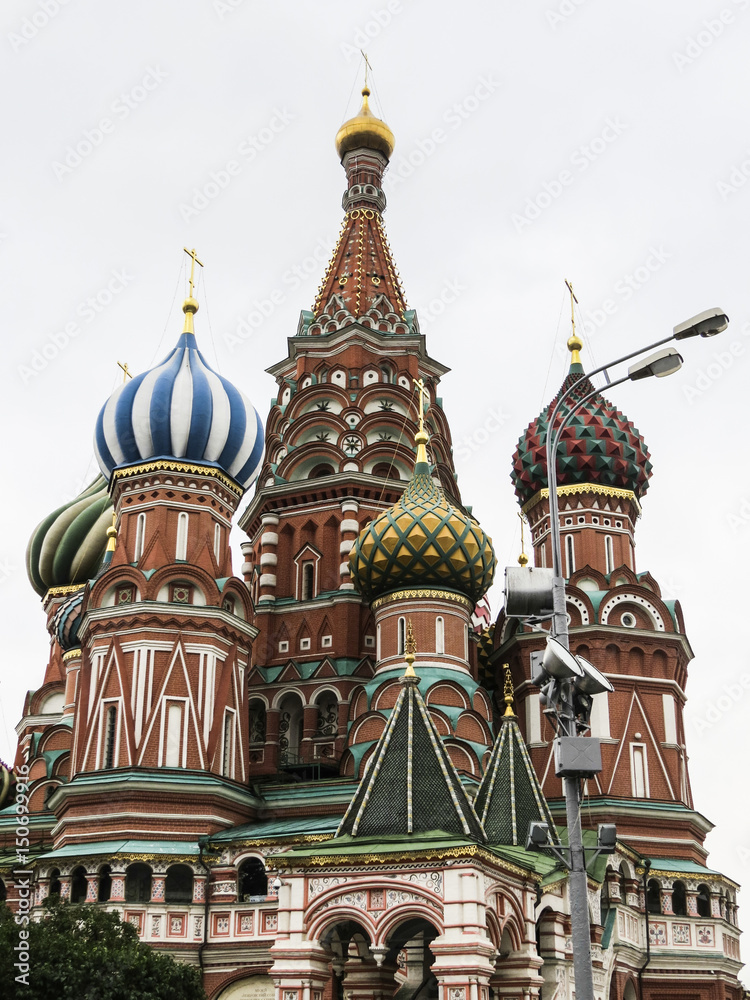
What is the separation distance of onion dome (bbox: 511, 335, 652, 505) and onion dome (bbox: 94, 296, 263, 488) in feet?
21.5

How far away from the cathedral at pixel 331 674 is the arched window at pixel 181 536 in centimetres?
3

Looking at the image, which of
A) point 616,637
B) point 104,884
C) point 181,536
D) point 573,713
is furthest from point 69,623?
point 573,713

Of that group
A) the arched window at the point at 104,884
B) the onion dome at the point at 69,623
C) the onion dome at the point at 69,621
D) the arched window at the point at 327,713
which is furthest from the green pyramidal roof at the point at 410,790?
the onion dome at the point at 69,623

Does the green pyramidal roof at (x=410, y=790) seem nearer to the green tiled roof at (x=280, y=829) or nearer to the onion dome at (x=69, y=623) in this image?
the green tiled roof at (x=280, y=829)

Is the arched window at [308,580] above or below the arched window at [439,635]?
above

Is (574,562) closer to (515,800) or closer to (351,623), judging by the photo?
(351,623)

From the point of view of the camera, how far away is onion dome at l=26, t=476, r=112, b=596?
120 feet

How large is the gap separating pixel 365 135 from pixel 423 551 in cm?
1558

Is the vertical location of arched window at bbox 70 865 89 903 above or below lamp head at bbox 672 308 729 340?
below

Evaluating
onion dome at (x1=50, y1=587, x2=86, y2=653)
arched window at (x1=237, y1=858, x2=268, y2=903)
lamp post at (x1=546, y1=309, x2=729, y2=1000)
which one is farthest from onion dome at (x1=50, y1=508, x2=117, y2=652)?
lamp post at (x1=546, y1=309, x2=729, y2=1000)

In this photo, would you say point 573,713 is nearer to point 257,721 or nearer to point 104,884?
point 104,884

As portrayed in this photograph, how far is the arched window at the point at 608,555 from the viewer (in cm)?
2939

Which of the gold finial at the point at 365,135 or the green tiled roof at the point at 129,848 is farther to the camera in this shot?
the gold finial at the point at 365,135

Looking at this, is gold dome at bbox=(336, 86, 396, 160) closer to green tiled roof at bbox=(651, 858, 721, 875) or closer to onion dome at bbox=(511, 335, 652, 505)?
onion dome at bbox=(511, 335, 652, 505)
